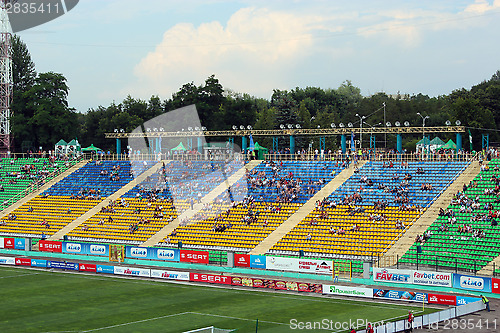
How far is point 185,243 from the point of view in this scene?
60.8 metres

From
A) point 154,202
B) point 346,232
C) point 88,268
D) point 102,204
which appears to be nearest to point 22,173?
point 102,204

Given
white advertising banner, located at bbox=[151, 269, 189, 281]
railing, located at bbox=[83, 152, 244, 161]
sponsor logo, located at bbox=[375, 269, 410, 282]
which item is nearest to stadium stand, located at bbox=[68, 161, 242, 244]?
railing, located at bbox=[83, 152, 244, 161]

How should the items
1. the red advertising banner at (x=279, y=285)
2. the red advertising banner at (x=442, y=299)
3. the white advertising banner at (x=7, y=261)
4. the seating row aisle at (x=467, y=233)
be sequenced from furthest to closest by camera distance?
the white advertising banner at (x=7, y=261) → the seating row aisle at (x=467, y=233) → the red advertising banner at (x=279, y=285) → the red advertising banner at (x=442, y=299)

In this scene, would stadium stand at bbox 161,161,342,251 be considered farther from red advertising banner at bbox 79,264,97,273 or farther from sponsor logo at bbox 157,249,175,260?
red advertising banner at bbox 79,264,97,273

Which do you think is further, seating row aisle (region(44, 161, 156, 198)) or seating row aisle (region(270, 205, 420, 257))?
seating row aisle (region(44, 161, 156, 198))

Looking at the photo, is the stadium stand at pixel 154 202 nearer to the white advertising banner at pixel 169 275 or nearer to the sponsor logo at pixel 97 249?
the sponsor logo at pixel 97 249

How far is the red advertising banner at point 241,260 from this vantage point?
177ft

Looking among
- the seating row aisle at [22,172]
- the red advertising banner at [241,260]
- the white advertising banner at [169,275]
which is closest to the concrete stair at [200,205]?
the white advertising banner at [169,275]

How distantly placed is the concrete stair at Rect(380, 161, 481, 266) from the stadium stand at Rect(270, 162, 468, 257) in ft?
1.87

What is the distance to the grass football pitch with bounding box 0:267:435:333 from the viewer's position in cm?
3778

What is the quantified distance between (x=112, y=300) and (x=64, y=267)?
14.3 metres

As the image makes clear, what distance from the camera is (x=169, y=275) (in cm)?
5250

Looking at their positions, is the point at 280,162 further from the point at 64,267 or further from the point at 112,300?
the point at 112,300

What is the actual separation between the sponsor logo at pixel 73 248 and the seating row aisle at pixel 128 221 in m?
3.50
